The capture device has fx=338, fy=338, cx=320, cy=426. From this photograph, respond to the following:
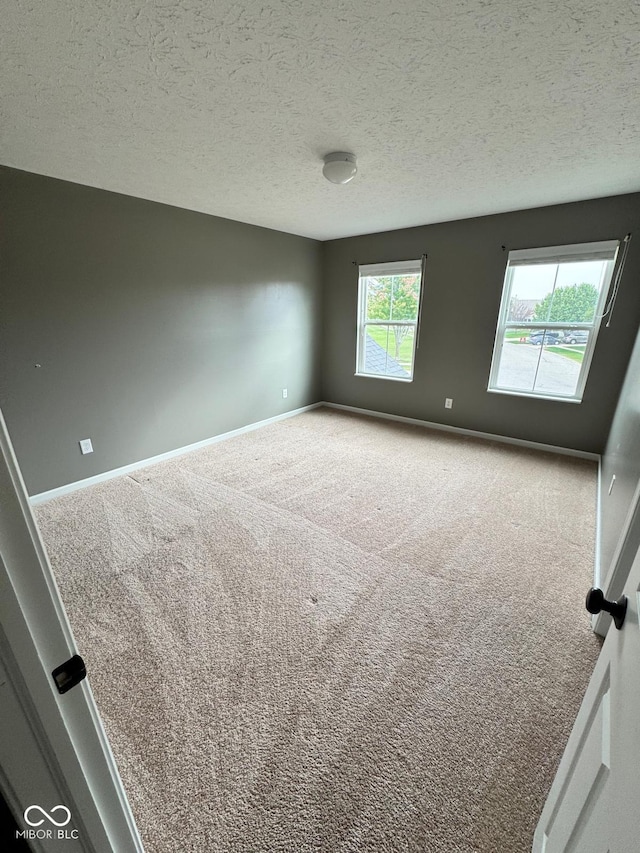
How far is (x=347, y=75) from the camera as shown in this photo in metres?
1.39

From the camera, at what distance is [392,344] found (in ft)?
14.6

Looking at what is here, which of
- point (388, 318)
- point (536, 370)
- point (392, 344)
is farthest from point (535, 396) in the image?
point (388, 318)

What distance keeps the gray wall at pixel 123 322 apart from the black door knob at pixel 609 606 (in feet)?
10.7

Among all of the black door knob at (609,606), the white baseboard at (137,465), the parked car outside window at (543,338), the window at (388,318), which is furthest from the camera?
the window at (388,318)

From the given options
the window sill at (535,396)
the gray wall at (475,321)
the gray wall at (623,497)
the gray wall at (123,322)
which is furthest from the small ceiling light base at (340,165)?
the window sill at (535,396)

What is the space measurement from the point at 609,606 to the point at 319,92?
82.0 inches

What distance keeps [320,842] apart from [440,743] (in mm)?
470

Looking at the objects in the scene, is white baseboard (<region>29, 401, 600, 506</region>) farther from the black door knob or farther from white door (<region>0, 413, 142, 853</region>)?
the black door knob

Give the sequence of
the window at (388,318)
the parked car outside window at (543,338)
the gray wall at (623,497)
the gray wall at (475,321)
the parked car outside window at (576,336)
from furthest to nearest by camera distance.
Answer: the window at (388,318) < the parked car outside window at (543,338) < the parked car outside window at (576,336) < the gray wall at (475,321) < the gray wall at (623,497)

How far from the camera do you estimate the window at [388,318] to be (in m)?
4.12

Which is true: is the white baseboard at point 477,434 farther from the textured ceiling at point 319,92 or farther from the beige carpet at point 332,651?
the textured ceiling at point 319,92

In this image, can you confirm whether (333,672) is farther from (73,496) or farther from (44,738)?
(73,496)

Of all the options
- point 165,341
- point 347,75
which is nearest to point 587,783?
point 347,75

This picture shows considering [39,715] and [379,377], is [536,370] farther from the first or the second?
[39,715]
